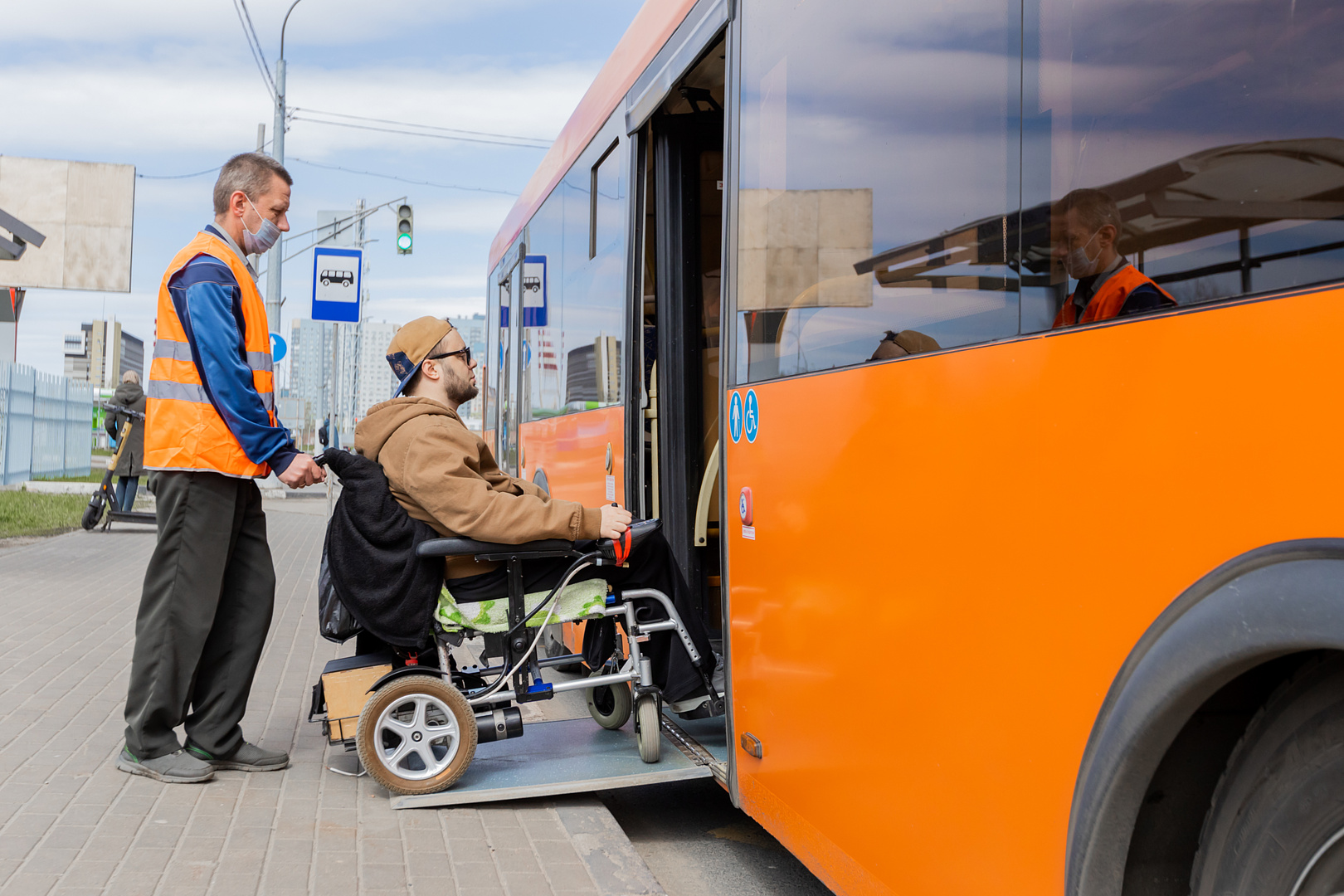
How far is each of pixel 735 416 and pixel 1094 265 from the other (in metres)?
1.84

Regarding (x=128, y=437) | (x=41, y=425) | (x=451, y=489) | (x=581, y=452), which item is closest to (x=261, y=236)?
(x=451, y=489)

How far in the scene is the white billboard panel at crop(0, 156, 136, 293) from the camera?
33875 millimetres

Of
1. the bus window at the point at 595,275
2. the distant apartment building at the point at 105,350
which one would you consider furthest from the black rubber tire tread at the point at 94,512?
the distant apartment building at the point at 105,350

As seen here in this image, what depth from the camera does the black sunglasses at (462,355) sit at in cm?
469

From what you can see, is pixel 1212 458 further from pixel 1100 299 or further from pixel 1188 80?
pixel 1188 80

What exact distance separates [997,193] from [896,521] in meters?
0.74

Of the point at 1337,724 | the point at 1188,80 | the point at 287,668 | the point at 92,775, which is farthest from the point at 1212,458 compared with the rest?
the point at 287,668

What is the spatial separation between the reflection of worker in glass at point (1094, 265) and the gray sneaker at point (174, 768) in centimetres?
361

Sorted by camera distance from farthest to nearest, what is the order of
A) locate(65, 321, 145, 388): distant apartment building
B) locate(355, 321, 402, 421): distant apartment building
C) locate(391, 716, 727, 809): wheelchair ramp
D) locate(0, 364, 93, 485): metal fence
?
locate(65, 321, 145, 388): distant apartment building < locate(355, 321, 402, 421): distant apartment building < locate(0, 364, 93, 485): metal fence < locate(391, 716, 727, 809): wheelchair ramp

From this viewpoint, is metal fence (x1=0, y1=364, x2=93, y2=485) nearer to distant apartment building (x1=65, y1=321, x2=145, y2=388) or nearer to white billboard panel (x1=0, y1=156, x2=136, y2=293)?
white billboard panel (x1=0, y1=156, x2=136, y2=293)

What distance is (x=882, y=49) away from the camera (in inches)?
112

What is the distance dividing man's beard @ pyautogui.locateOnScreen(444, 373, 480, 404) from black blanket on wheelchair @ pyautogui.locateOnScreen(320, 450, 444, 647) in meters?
0.58

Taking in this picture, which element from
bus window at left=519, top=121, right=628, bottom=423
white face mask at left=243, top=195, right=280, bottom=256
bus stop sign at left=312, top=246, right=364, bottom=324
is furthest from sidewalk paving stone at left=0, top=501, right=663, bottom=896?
bus stop sign at left=312, top=246, right=364, bottom=324

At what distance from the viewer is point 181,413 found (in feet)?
14.1
